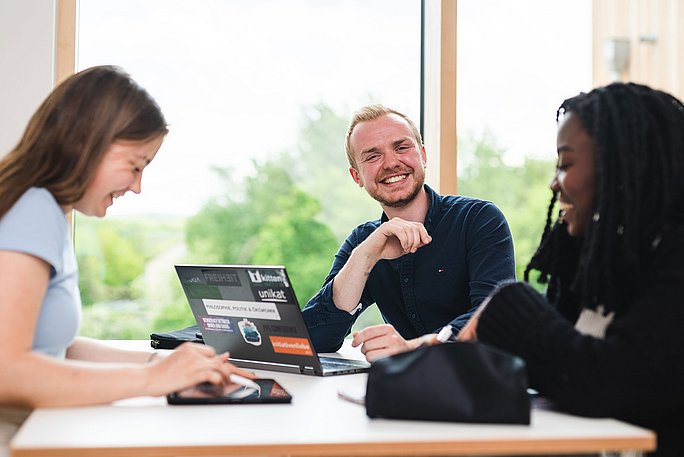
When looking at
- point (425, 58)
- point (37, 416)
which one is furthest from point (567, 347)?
point (425, 58)

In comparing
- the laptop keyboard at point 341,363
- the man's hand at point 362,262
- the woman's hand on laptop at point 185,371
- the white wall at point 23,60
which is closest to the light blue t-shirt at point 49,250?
the woman's hand on laptop at point 185,371

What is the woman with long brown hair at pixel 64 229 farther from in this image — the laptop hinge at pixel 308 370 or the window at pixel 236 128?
the window at pixel 236 128

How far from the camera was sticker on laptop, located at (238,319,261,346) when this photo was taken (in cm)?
177

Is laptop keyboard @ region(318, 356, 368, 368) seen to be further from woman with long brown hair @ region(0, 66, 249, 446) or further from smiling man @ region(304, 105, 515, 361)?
woman with long brown hair @ region(0, 66, 249, 446)

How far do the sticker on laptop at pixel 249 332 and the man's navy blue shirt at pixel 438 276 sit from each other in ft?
1.22

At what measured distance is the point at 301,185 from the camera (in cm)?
360

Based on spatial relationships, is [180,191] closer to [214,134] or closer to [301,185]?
[214,134]

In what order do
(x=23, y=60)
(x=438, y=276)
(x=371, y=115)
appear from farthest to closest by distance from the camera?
(x=23, y=60) → (x=371, y=115) → (x=438, y=276)

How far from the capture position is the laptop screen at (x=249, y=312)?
1657mm

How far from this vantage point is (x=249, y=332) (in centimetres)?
179

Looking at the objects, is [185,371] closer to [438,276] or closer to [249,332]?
[249,332]

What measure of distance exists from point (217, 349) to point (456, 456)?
901mm

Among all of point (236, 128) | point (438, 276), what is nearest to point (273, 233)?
point (236, 128)

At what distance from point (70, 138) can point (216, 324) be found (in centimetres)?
57
